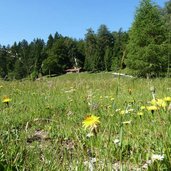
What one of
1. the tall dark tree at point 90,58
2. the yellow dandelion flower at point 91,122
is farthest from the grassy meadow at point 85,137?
the tall dark tree at point 90,58

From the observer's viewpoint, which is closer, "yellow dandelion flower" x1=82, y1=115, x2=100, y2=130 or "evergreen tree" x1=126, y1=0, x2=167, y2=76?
"yellow dandelion flower" x1=82, y1=115, x2=100, y2=130

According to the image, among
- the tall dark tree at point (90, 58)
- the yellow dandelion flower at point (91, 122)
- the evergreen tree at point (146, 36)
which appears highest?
the evergreen tree at point (146, 36)

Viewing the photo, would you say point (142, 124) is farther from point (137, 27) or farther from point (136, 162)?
point (137, 27)

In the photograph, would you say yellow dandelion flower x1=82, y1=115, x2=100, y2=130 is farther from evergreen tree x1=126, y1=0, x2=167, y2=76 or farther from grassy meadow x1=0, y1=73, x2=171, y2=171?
evergreen tree x1=126, y1=0, x2=167, y2=76

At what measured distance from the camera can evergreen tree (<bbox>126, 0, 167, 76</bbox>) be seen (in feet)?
107

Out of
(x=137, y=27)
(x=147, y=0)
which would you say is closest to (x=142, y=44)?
(x=137, y=27)

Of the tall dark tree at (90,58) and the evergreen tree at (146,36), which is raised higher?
the evergreen tree at (146,36)

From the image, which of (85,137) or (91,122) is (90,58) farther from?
(91,122)

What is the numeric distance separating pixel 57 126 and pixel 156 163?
188cm

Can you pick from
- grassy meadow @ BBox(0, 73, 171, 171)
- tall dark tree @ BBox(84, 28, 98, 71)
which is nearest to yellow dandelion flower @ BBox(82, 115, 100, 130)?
grassy meadow @ BBox(0, 73, 171, 171)

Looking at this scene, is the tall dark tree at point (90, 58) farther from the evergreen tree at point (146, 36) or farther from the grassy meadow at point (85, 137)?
the evergreen tree at point (146, 36)

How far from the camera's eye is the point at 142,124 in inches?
136

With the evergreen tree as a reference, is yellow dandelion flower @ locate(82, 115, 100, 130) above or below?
below

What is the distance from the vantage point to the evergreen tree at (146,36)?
32.7m
